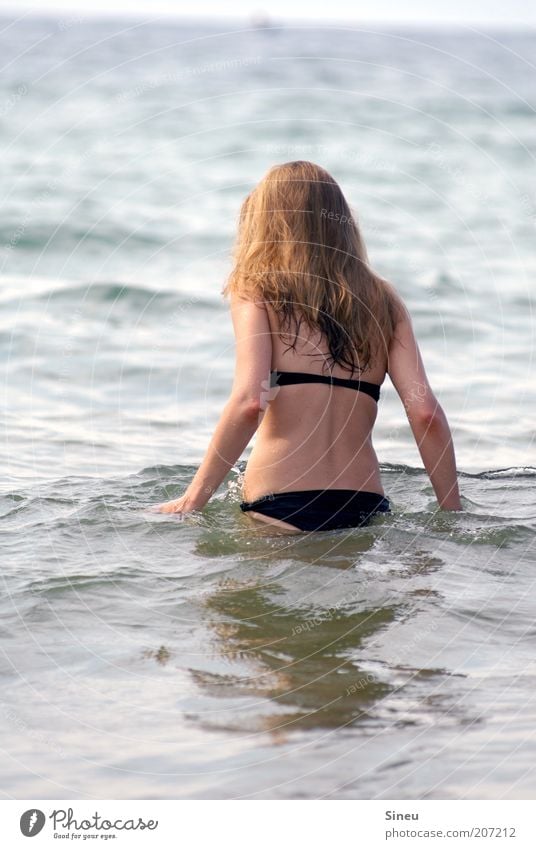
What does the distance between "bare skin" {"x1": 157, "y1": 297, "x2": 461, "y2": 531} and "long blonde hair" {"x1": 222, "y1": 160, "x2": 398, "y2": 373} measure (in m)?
0.06

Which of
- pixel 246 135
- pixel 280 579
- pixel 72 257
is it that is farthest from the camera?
pixel 246 135

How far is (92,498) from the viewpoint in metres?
5.97

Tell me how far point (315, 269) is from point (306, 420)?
2.22 feet

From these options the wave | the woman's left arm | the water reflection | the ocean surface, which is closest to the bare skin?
the woman's left arm

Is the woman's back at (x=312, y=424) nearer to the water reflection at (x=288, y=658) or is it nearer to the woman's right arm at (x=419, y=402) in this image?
the woman's right arm at (x=419, y=402)

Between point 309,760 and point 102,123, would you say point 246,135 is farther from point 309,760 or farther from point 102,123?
point 309,760

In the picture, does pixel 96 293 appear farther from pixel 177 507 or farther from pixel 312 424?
pixel 312 424

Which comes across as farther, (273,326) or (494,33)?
(494,33)

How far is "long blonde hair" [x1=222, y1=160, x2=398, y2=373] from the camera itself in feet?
16.1

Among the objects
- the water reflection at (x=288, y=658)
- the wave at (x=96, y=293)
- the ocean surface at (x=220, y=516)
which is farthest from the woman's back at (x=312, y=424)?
the wave at (x=96, y=293)

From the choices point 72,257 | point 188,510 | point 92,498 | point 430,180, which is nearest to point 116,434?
point 92,498

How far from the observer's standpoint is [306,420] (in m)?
Result: 4.97
